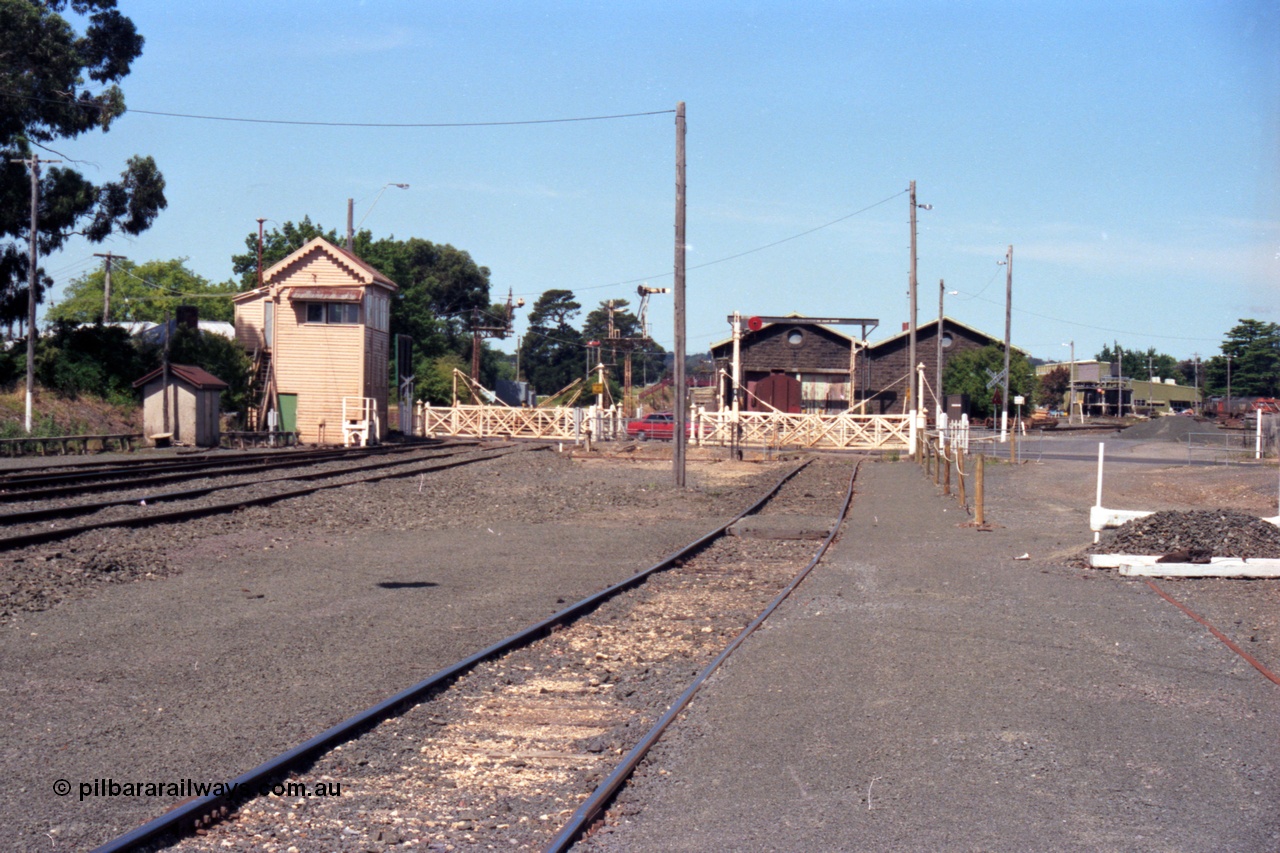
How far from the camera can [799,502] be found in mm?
21859

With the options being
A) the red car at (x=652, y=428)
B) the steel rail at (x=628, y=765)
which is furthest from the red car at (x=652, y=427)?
the steel rail at (x=628, y=765)

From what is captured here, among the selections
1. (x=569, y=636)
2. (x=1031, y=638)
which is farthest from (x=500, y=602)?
(x=1031, y=638)

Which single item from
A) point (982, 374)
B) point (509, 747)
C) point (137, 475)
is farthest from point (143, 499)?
point (982, 374)

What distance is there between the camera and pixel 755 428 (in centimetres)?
4466

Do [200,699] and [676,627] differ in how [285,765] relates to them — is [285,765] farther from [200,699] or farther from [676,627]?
[676,627]

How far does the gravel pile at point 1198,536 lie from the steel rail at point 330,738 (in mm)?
6209

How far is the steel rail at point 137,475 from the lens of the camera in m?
18.2

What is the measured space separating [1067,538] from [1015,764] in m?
10.5

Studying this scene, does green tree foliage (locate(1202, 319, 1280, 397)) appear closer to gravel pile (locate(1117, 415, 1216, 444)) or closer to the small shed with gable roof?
gravel pile (locate(1117, 415, 1216, 444))

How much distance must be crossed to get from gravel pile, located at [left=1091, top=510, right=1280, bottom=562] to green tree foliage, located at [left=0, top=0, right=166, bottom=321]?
37.6 metres

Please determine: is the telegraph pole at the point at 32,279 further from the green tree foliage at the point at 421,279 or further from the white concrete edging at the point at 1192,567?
the white concrete edging at the point at 1192,567

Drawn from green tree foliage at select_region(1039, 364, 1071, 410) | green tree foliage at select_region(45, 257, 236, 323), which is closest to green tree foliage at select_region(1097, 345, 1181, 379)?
green tree foliage at select_region(1039, 364, 1071, 410)

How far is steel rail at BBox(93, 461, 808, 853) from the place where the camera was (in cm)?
434

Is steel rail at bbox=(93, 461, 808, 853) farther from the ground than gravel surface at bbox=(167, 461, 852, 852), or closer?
farther from the ground
